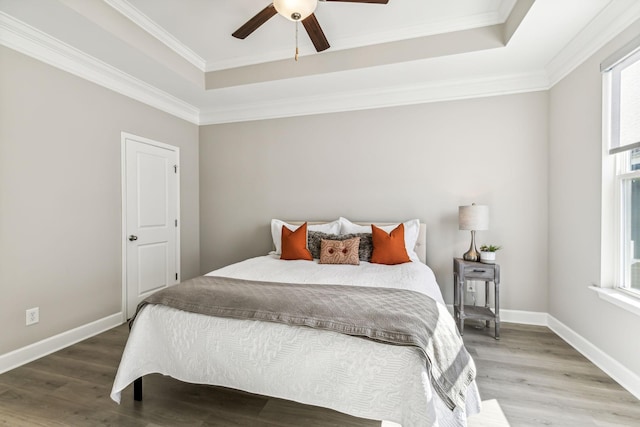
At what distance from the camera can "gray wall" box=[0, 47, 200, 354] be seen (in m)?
2.22

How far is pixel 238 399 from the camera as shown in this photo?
1823mm

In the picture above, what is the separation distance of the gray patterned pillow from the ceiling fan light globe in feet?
6.50

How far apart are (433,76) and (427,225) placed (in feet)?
5.25

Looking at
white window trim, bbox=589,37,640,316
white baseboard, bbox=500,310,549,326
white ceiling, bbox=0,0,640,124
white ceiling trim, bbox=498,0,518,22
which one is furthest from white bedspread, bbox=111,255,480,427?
white ceiling trim, bbox=498,0,518,22

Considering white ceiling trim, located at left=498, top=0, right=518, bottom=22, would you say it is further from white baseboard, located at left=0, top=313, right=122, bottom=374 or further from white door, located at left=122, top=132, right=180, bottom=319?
white baseboard, located at left=0, top=313, right=122, bottom=374

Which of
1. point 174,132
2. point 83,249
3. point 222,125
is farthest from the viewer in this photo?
point 222,125

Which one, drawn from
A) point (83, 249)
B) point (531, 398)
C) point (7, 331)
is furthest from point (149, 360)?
point (531, 398)

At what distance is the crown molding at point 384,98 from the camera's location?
9.92ft

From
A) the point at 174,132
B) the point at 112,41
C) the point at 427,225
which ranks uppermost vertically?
the point at 112,41

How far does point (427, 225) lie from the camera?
10.8 feet

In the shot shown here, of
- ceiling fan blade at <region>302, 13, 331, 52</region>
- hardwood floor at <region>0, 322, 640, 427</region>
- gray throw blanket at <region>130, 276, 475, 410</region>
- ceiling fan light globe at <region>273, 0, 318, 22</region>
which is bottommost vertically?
hardwood floor at <region>0, 322, 640, 427</region>

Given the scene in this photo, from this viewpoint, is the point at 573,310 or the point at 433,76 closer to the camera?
the point at 573,310

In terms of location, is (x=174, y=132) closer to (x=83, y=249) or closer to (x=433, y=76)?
(x=83, y=249)

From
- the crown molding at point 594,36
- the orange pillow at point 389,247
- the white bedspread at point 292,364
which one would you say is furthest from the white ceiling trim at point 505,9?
the white bedspread at point 292,364
